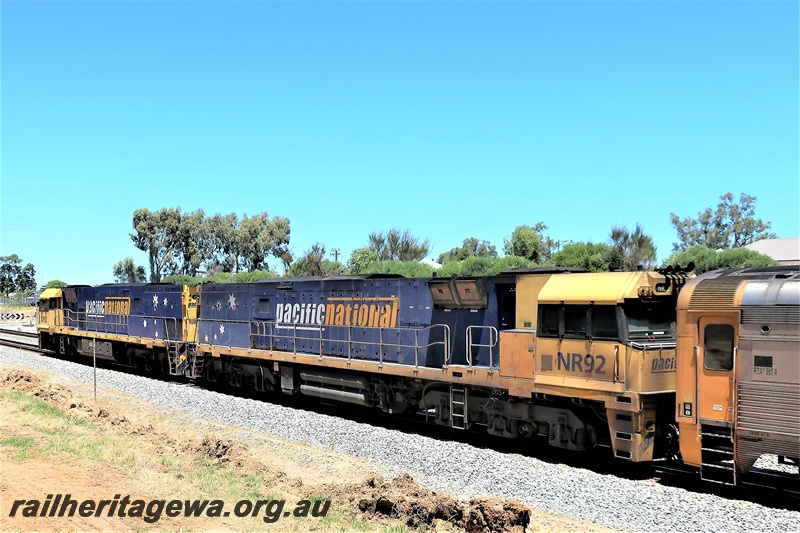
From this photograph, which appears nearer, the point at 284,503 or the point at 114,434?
the point at 284,503

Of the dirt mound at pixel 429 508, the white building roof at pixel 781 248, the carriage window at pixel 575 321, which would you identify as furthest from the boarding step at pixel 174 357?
the white building roof at pixel 781 248

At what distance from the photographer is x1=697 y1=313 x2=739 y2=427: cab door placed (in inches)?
365

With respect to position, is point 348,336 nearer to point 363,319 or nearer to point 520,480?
point 363,319

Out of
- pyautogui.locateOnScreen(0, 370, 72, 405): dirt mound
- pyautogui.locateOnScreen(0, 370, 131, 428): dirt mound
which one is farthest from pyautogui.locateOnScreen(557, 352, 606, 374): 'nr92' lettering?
pyautogui.locateOnScreen(0, 370, 72, 405): dirt mound

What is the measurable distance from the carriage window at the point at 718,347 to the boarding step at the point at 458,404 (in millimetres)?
5196

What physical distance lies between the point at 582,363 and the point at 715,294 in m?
2.52

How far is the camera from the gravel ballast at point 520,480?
28.2ft

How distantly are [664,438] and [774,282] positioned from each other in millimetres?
3149

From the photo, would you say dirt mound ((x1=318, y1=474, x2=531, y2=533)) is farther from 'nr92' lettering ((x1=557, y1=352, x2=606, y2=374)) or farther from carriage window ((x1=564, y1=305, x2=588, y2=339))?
carriage window ((x1=564, y1=305, x2=588, y2=339))

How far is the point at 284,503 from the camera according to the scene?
8.71 metres

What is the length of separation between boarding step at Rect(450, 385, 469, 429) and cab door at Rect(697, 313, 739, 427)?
506 cm

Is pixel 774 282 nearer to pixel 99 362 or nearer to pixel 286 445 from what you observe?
pixel 286 445

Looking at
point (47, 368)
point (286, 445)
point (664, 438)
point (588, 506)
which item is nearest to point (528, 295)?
point (664, 438)

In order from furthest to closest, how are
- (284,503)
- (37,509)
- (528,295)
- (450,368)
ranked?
(450,368), (528,295), (284,503), (37,509)
